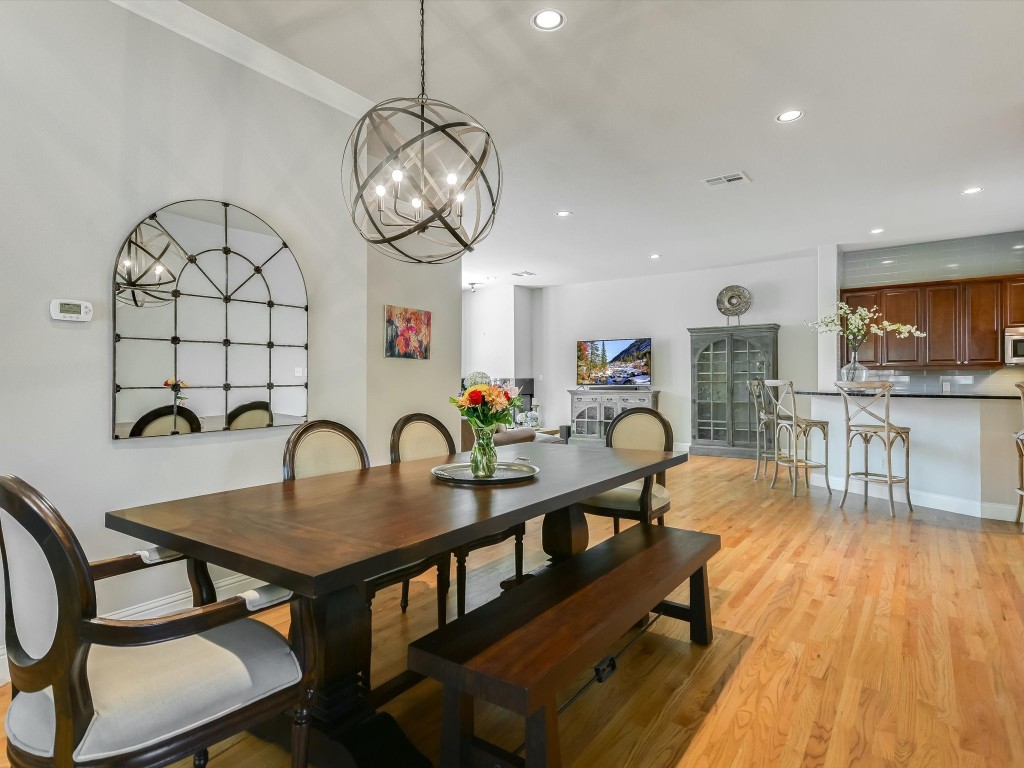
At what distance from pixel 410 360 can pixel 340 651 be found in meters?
2.60

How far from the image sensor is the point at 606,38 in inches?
104

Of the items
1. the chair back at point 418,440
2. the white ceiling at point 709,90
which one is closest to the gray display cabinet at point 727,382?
the white ceiling at point 709,90

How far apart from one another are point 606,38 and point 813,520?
3.74 m

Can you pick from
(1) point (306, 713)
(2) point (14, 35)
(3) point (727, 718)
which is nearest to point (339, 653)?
(1) point (306, 713)

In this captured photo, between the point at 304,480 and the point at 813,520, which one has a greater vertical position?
the point at 304,480

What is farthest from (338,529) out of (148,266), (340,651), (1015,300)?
(1015,300)

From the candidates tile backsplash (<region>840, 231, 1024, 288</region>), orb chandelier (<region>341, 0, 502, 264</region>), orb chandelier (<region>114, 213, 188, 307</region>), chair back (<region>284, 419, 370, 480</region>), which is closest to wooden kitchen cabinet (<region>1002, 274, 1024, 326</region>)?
tile backsplash (<region>840, 231, 1024, 288</region>)

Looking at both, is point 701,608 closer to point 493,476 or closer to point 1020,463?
point 493,476

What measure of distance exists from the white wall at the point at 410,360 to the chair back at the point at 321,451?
108 centimetres

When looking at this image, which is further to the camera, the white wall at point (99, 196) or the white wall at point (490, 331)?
the white wall at point (490, 331)

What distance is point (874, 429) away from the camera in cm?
471

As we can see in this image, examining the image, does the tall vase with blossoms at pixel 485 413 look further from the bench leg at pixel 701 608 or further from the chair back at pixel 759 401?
the chair back at pixel 759 401

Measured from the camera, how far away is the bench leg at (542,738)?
1.30 meters

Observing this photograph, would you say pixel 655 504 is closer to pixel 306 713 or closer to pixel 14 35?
pixel 306 713
